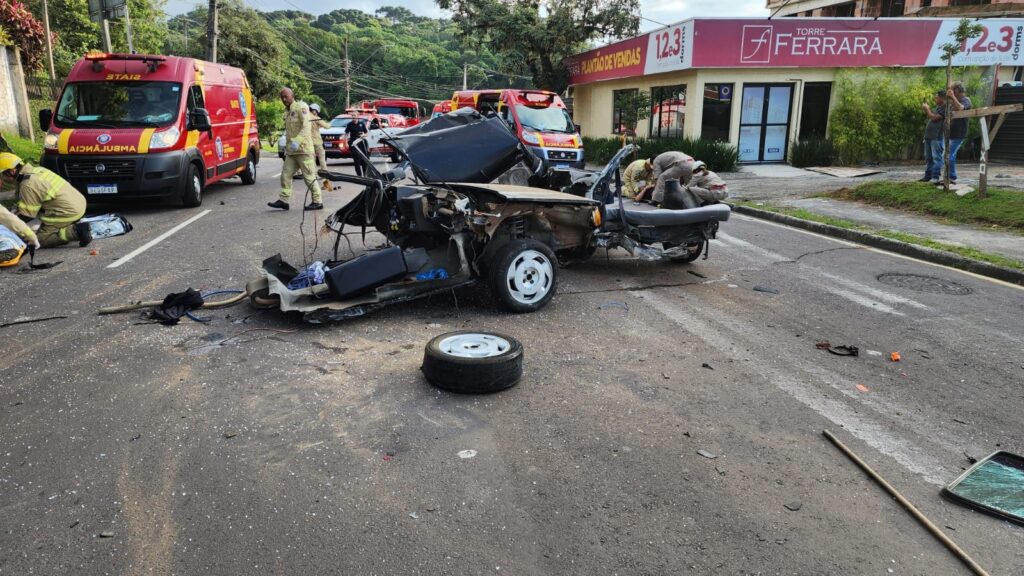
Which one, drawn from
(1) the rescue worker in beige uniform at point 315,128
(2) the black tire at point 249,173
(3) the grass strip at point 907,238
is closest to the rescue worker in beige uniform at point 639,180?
(3) the grass strip at point 907,238

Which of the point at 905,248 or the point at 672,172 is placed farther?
the point at 905,248

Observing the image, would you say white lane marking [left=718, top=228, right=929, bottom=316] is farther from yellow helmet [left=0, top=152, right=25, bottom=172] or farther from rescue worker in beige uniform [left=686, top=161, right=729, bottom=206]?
yellow helmet [left=0, top=152, right=25, bottom=172]

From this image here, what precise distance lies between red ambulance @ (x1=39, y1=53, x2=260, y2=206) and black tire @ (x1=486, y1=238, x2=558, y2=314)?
807 centimetres

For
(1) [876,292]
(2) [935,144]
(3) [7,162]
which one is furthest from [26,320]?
(2) [935,144]

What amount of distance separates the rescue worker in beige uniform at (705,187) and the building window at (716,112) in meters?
13.4

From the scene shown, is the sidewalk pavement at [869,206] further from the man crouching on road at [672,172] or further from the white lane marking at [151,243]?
the white lane marking at [151,243]

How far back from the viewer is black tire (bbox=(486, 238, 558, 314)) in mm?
5711

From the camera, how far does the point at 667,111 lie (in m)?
22.2

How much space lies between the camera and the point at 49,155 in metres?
10.9

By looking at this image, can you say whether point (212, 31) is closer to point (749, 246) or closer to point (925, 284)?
point (749, 246)

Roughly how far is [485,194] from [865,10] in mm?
37820

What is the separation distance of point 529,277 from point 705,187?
2936 millimetres

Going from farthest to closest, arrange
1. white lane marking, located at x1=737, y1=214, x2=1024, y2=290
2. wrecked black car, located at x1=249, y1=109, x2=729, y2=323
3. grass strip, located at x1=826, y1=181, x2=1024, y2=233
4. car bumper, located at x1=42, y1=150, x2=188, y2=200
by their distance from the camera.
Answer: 1. car bumper, located at x1=42, y1=150, x2=188, y2=200
2. grass strip, located at x1=826, y1=181, x2=1024, y2=233
3. white lane marking, located at x1=737, y1=214, x2=1024, y2=290
4. wrecked black car, located at x1=249, y1=109, x2=729, y2=323

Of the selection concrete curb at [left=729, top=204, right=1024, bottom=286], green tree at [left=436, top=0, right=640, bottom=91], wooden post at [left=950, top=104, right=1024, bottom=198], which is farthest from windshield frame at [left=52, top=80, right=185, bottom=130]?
green tree at [left=436, top=0, right=640, bottom=91]
